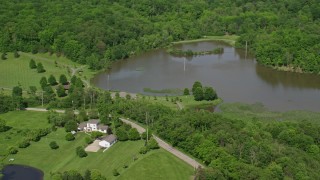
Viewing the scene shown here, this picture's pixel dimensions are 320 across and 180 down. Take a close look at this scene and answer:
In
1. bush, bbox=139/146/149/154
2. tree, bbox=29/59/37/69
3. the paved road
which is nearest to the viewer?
the paved road

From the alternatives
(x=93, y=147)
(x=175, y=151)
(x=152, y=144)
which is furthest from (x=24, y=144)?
(x=175, y=151)

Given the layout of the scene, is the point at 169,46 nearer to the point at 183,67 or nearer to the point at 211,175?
the point at 183,67

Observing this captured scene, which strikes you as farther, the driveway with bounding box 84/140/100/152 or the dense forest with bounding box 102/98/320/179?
the driveway with bounding box 84/140/100/152

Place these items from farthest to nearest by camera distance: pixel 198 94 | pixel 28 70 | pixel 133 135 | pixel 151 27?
pixel 151 27, pixel 28 70, pixel 198 94, pixel 133 135

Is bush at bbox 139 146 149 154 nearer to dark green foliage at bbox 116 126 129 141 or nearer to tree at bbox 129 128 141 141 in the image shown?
tree at bbox 129 128 141 141

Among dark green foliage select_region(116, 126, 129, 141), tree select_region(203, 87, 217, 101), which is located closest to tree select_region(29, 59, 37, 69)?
tree select_region(203, 87, 217, 101)

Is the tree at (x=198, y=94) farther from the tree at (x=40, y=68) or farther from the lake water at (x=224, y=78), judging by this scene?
the tree at (x=40, y=68)

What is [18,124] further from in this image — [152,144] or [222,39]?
[222,39]
